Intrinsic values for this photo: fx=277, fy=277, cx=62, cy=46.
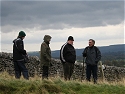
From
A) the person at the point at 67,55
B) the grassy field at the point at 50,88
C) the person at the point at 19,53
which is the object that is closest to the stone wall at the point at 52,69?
the person at the point at 19,53

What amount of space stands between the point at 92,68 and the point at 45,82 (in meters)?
3.65

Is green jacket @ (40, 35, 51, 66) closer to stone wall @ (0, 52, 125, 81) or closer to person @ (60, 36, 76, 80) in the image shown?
person @ (60, 36, 76, 80)

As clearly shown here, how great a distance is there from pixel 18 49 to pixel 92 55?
9.16ft

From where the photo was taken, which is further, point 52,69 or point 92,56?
point 52,69

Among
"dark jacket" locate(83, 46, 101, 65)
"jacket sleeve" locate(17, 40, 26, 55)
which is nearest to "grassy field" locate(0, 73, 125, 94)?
"jacket sleeve" locate(17, 40, 26, 55)

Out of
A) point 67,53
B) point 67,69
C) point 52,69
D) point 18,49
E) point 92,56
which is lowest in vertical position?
point 52,69

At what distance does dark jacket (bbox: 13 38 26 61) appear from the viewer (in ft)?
28.3

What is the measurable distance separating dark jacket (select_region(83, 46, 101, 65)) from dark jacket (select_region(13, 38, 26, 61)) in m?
2.49

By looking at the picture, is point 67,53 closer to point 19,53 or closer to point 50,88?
point 19,53

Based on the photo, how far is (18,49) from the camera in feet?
28.3

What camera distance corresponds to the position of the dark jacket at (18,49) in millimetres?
8617

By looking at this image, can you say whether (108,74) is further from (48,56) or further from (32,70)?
(48,56)

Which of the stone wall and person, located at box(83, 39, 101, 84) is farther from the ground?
person, located at box(83, 39, 101, 84)

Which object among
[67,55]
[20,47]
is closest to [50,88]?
[20,47]
